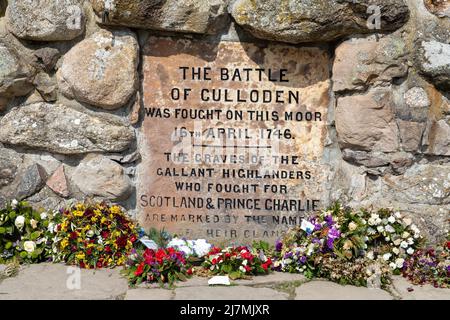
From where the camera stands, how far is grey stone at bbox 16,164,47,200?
12.2 feet

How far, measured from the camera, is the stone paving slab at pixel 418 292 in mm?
3127

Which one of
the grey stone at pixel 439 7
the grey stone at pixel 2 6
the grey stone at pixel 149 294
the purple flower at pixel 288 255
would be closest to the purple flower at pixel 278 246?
the purple flower at pixel 288 255

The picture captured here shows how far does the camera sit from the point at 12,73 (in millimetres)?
3594

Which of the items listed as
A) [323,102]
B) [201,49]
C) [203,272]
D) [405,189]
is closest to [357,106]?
[323,102]

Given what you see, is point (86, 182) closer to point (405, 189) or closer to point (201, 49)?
point (201, 49)

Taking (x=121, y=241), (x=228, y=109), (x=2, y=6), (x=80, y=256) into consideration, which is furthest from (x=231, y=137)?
(x=2, y=6)

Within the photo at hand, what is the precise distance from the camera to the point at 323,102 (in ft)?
12.4

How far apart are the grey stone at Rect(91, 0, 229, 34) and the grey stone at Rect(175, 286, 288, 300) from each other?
1514 millimetres

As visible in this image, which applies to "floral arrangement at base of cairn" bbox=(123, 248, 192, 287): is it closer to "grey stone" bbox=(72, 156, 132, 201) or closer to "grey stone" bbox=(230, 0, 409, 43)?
"grey stone" bbox=(72, 156, 132, 201)

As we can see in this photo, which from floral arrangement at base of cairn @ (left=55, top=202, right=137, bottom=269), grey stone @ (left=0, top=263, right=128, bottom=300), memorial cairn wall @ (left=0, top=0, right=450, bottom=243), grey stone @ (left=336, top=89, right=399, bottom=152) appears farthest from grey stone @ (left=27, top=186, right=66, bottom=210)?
grey stone @ (left=336, top=89, right=399, bottom=152)

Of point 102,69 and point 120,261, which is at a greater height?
point 102,69

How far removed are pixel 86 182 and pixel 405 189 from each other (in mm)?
1940

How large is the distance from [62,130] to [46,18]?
2.20 feet

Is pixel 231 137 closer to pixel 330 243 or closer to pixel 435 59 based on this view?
pixel 330 243
